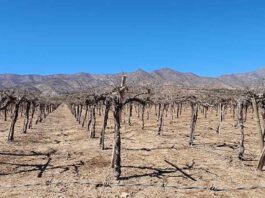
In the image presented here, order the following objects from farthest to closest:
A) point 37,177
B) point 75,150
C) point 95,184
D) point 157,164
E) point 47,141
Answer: point 47,141, point 75,150, point 157,164, point 37,177, point 95,184

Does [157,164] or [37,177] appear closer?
[37,177]

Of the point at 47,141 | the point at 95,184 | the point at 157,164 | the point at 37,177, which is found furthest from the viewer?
the point at 47,141

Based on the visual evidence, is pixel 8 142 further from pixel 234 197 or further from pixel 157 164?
pixel 234 197

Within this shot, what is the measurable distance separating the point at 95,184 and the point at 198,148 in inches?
628

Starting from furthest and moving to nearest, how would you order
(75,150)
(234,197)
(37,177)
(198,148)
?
1. (198,148)
2. (75,150)
3. (37,177)
4. (234,197)

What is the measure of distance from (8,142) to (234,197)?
2417 centimetres

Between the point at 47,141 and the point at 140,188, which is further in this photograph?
the point at 47,141

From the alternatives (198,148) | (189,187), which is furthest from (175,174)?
(198,148)

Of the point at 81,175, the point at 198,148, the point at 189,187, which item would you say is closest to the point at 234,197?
the point at 189,187

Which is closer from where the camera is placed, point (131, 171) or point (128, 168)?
point (131, 171)

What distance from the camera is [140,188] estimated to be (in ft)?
66.6

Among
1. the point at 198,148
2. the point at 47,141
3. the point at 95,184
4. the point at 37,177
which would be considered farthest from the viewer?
the point at 47,141

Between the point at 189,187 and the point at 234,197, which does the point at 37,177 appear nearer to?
the point at 189,187

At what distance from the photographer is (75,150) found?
106 ft
